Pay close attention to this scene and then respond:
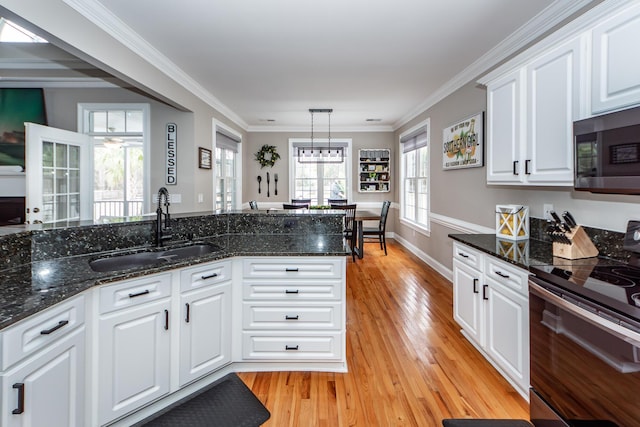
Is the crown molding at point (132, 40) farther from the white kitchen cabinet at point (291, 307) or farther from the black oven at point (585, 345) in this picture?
the black oven at point (585, 345)

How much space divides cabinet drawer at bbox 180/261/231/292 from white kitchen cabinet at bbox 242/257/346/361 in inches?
5.6

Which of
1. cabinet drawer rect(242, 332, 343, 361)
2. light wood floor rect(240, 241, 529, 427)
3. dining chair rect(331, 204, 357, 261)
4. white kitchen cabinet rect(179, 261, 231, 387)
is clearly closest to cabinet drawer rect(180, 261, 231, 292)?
white kitchen cabinet rect(179, 261, 231, 387)

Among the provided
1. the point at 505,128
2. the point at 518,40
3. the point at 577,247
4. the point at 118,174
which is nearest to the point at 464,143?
the point at 518,40

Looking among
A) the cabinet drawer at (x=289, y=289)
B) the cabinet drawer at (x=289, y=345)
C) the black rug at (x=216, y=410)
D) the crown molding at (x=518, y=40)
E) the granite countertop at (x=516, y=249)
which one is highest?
the crown molding at (x=518, y=40)

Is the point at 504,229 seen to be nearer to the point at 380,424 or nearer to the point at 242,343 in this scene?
the point at 380,424

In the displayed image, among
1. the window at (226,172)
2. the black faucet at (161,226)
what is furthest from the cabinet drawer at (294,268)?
the window at (226,172)

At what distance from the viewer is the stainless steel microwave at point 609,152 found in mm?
1432

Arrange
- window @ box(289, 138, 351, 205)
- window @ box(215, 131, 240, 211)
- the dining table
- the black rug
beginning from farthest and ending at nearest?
1. window @ box(289, 138, 351, 205)
2. window @ box(215, 131, 240, 211)
3. the dining table
4. the black rug

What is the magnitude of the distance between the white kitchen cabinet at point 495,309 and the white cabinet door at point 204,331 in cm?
174

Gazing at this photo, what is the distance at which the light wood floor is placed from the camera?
186 centimetres

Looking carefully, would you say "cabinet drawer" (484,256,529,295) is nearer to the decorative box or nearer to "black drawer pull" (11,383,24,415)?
the decorative box

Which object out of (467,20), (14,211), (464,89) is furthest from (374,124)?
(14,211)

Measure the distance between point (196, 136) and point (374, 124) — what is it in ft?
13.2

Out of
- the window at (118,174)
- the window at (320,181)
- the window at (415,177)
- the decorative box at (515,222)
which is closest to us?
the decorative box at (515,222)
